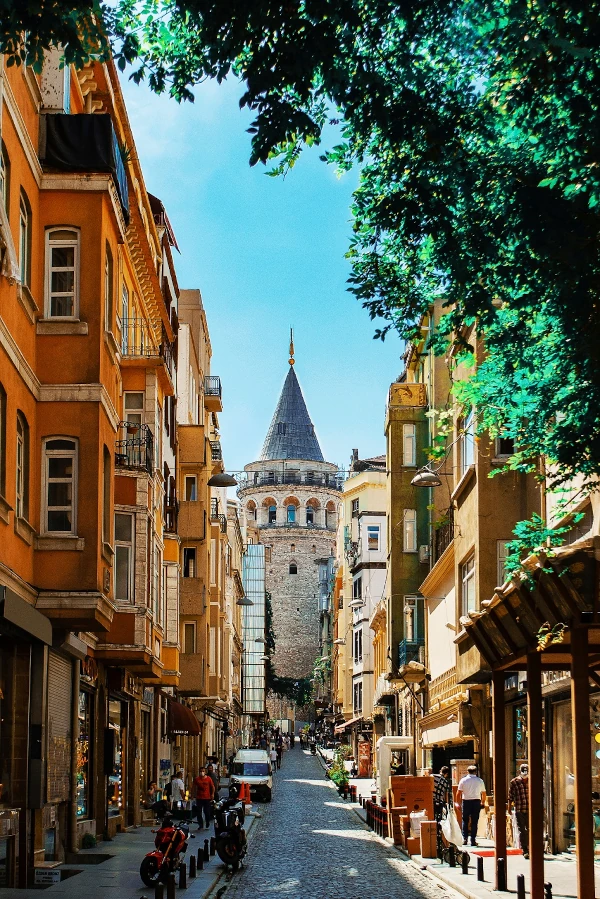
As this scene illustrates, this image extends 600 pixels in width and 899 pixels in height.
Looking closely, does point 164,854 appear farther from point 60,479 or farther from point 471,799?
point 471,799

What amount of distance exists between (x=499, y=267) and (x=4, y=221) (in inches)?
268

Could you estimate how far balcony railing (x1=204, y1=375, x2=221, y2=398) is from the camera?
56.7 metres

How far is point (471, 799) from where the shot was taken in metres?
25.1

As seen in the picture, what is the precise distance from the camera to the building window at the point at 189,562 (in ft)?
155

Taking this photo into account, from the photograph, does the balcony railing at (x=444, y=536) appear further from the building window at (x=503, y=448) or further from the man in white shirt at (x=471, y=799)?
the man in white shirt at (x=471, y=799)

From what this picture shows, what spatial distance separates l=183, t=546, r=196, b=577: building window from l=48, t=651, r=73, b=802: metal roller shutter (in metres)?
24.2

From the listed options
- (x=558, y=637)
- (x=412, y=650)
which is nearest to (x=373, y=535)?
(x=412, y=650)

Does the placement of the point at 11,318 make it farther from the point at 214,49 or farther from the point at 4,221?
the point at 214,49

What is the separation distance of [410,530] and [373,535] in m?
32.3

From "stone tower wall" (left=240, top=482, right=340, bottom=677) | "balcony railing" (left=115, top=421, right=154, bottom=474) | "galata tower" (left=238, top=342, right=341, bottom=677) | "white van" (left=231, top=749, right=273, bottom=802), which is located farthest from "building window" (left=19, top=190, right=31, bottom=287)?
"galata tower" (left=238, top=342, right=341, bottom=677)

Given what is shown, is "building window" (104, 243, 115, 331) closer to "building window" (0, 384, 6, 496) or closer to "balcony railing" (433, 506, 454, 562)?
"building window" (0, 384, 6, 496)

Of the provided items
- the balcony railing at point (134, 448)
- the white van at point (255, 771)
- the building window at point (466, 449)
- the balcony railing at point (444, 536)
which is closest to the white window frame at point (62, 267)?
the balcony railing at point (134, 448)

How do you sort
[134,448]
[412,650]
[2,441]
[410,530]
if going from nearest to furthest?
[2,441]
[134,448]
[412,650]
[410,530]

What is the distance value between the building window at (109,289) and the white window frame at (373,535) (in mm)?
55633
